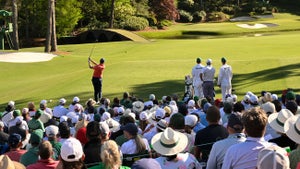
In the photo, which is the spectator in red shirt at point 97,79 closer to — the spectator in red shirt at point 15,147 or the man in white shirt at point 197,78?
the man in white shirt at point 197,78

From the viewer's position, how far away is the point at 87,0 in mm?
66062

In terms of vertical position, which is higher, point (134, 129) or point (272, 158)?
point (272, 158)

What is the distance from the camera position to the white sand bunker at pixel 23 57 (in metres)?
34.1

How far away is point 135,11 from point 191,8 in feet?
57.0

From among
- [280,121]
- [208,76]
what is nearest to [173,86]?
[208,76]

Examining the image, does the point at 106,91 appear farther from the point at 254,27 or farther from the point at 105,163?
the point at 254,27

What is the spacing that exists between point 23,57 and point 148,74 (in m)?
14.3

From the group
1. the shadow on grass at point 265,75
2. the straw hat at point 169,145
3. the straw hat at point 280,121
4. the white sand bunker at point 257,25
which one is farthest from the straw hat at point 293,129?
the white sand bunker at point 257,25

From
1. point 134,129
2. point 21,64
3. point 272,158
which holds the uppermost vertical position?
point 272,158

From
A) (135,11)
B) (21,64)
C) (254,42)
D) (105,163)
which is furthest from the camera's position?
(135,11)

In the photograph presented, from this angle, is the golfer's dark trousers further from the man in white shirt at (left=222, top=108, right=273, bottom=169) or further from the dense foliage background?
the dense foliage background

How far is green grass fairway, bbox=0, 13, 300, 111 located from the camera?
20625 millimetres

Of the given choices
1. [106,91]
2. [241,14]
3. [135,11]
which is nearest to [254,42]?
[106,91]

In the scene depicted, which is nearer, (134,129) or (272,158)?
(272,158)
